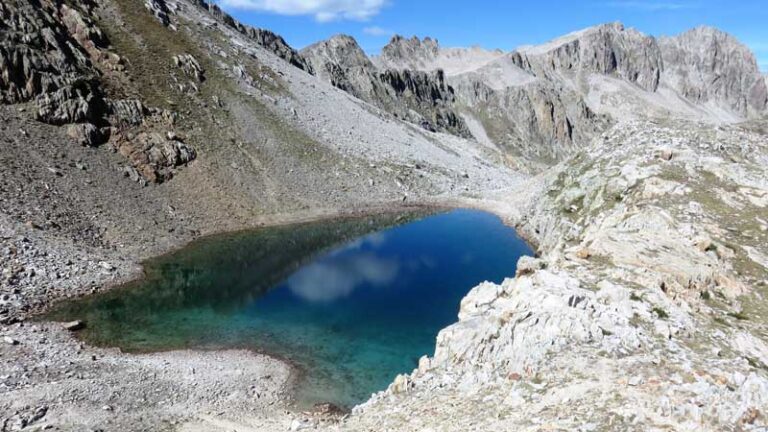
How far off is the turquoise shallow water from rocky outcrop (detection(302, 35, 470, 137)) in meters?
96.9

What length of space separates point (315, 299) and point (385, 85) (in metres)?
136

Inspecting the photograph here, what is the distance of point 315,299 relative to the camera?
49.5 meters

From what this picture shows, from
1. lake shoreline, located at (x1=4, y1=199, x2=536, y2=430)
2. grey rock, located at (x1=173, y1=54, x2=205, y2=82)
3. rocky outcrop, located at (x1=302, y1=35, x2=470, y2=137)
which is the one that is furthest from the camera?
rocky outcrop, located at (x1=302, y1=35, x2=470, y2=137)

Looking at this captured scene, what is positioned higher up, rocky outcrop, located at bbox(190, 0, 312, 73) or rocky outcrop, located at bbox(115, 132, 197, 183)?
rocky outcrop, located at bbox(190, 0, 312, 73)

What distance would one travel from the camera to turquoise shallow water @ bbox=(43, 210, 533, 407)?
3834cm

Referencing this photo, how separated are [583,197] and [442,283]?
768 inches

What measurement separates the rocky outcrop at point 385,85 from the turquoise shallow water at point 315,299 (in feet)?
318

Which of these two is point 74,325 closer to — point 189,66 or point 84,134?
point 84,134

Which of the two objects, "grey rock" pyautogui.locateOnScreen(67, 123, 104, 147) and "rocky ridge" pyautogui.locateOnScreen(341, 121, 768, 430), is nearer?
"rocky ridge" pyautogui.locateOnScreen(341, 121, 768, 430)

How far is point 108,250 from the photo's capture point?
5347cm

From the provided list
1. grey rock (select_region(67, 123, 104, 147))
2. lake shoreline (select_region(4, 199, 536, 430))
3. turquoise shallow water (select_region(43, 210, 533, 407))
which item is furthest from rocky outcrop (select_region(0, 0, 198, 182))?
lake shoreline (select_region(4, 199, 536, 430))

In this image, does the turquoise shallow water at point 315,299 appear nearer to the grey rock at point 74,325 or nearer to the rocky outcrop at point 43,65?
the grey rock at point 74,325

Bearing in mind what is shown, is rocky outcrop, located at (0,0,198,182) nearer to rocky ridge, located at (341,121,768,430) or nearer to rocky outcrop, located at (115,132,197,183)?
rocky outcrop, located at (115,132,197,183)

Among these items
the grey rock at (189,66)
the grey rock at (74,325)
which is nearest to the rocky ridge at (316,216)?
the grey rock at (189,66)
